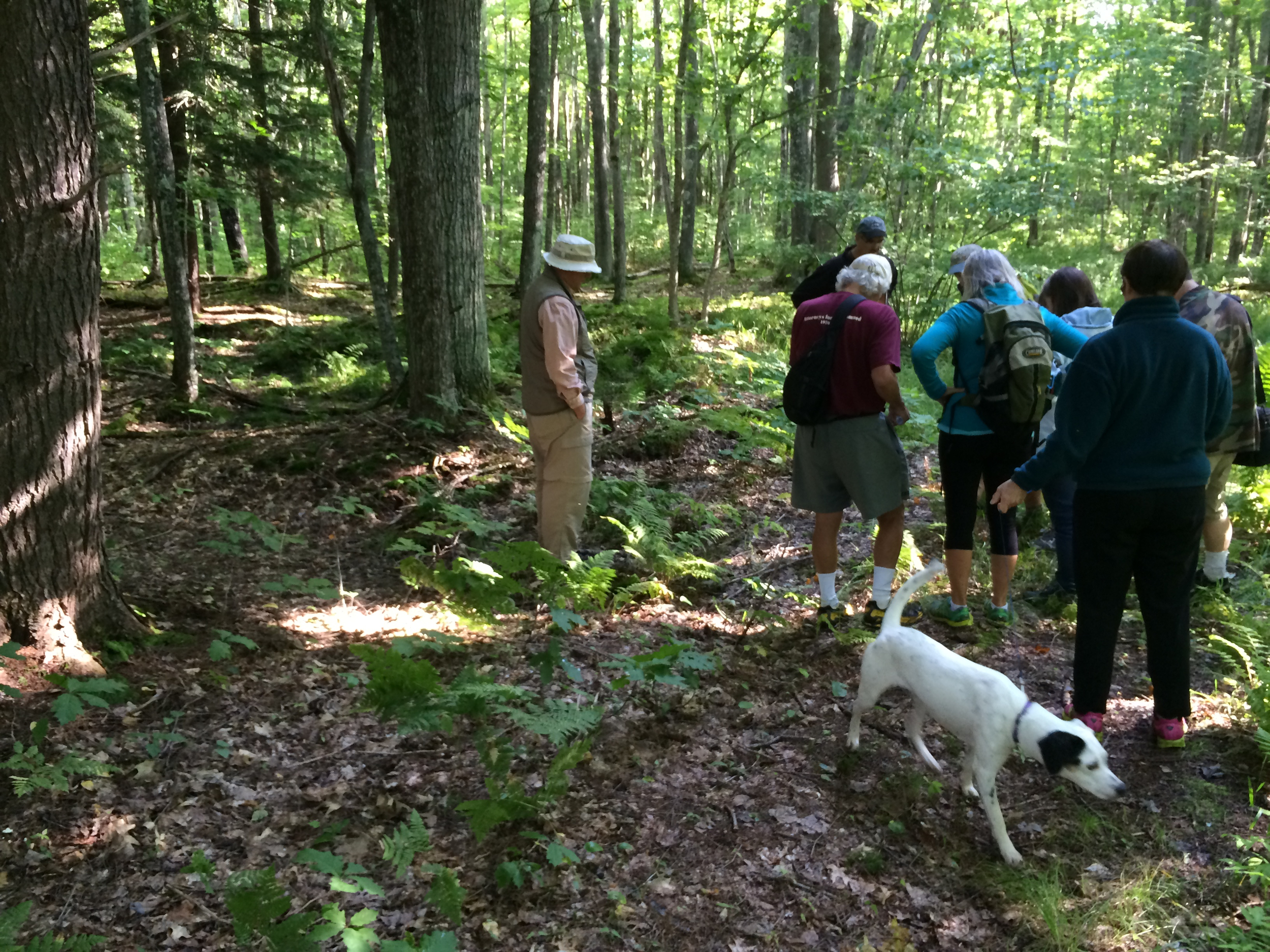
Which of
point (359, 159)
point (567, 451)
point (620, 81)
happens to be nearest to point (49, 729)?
point (567, 451)

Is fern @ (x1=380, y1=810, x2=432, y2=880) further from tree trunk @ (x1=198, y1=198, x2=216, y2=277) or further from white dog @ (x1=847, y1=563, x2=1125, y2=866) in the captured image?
tree trunk @ (x1=198, y1=198, x2=216, y2=277)

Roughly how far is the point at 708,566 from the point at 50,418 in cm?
387

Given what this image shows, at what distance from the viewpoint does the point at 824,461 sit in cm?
470

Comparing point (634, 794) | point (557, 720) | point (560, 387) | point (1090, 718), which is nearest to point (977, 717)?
point (1090, 718)

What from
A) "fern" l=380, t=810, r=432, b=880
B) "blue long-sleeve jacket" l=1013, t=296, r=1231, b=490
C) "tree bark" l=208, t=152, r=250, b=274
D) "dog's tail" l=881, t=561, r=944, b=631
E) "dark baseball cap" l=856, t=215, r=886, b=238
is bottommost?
"fern" l=380, t=810, r=432, b=880

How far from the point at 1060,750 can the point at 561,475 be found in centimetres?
342

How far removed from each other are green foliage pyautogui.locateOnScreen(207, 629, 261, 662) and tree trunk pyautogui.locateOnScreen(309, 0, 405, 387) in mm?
4390

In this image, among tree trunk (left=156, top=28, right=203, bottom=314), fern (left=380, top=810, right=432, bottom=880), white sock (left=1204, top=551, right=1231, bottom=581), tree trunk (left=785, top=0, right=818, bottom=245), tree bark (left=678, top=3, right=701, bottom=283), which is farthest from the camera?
tree trunk (left=785, top=0, right=818, bottom=245)

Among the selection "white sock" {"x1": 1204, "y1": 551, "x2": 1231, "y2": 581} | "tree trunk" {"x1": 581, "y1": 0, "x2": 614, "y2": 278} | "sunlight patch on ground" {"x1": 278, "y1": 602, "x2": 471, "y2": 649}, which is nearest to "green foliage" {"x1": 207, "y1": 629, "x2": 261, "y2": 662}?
"sunlight patch on ground" {"x1": 278, "y1": 602, "x2": 471, "y2": 649}

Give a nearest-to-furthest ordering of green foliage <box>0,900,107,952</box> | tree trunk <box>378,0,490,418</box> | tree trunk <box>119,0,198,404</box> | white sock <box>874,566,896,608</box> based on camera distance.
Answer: green foliage <box>0,900,107,952</box>
white sock <box>874,566,896,608</box>
tree trunk <box>378,0,490,418</box>
tree trunk <box>119,0,198,404</box>

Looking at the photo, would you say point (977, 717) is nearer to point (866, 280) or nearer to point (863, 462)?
point (863, 462)

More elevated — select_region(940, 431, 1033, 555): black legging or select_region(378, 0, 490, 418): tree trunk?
select_region(378, 0, 490, 418): tree trunk

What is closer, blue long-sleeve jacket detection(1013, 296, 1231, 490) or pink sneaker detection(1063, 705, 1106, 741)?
blue long-sleeve jacket detection(1013, 296, 1231, 490)

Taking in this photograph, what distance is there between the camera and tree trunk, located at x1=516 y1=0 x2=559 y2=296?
38.9 feet
